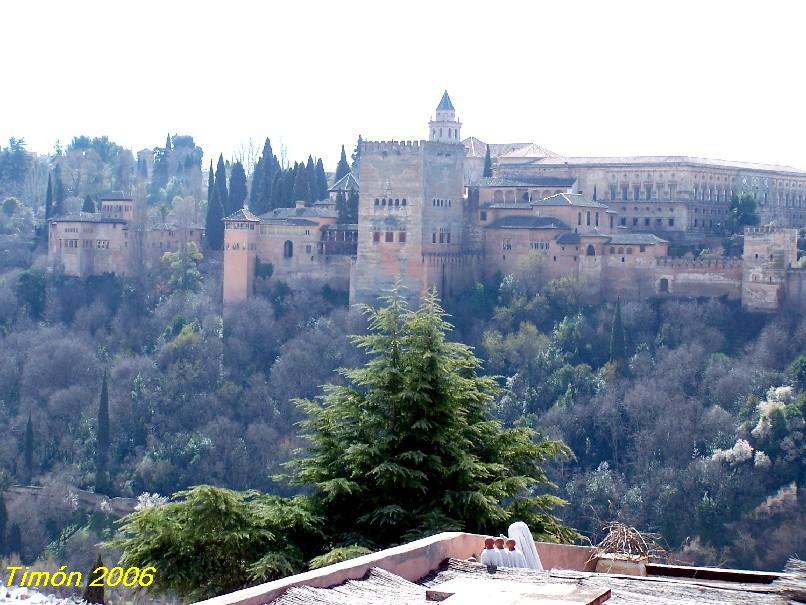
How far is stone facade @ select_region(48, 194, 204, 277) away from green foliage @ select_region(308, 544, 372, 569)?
41.1m

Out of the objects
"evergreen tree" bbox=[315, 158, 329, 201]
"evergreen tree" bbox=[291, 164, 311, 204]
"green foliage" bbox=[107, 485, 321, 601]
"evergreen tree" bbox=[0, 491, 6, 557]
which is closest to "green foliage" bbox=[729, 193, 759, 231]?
"evergreen tree" bbox=[315, 158, 329, 201]

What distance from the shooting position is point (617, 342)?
142 ft

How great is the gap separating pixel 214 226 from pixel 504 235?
11.3 meters

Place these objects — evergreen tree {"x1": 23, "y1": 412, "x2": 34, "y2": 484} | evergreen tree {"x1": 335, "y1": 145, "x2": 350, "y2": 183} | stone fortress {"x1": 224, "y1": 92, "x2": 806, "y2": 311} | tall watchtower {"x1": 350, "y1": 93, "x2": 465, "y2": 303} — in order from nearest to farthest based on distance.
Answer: evergreen tree {"x1": 23, "y1": 412, "x2": 34, "y2": 484} < stone fortress {"x1": 224, "y1": 92, "x2": 806, "y2": 311} < tall watchtower {"x1": 350, "y1": 93, "x2": 465, "y2": 303} < evergreen tree {"x1": 335, "y1": 145, "x2": 350, "y2": 183}

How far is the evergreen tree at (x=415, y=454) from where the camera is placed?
15.3 metres

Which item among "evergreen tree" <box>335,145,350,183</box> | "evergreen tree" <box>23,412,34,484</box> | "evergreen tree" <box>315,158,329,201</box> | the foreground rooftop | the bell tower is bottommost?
"evergreen tree" <box>23,412,34,484</box>

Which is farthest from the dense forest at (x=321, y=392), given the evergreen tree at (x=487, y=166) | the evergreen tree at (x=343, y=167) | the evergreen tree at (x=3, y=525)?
the evergreen tree at (x=487, y=166)

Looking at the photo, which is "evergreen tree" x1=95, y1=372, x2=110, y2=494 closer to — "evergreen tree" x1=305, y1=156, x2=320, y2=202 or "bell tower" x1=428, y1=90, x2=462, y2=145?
"evergreen tree" x1=305, y1=156, x2=320, y2=202

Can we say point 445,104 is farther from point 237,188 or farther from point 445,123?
point 237,188

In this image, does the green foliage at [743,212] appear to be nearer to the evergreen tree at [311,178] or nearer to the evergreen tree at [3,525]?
the evergreen tree at [311,178]

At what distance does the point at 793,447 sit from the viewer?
37938 mm

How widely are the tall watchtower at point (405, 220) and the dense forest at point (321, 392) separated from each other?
1.22 meters

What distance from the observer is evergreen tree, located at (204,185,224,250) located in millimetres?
53688

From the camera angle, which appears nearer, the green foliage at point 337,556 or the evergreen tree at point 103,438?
the green foliage at point 337,556
